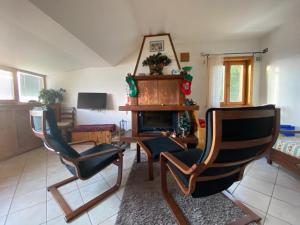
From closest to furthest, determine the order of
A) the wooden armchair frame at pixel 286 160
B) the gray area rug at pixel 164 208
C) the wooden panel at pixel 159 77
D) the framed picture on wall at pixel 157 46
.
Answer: the gray area rug at pixel 164 208 < the wooden armchair frame at pixel 286 160 < the wooden panel at pixel 159 77 < the framed picture on wall at pixel 157 46

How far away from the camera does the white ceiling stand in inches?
63.1

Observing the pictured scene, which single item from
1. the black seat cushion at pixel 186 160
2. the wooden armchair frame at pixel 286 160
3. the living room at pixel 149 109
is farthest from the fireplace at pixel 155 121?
the wooden armchair frame at pixel 286 160

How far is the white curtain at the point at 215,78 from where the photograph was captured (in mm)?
3586

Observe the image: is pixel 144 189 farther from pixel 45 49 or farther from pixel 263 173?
pixel 45 49

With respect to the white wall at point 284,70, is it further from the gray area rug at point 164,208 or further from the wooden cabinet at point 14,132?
the wooden cabinet at point 14,132

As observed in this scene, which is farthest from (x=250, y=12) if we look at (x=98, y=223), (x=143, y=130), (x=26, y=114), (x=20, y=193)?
(x=26, y=114)

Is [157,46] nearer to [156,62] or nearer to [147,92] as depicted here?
[156,62]

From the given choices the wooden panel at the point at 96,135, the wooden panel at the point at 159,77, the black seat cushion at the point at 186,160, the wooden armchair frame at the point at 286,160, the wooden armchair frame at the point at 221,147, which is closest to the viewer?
the wooden armchair frame at the point at 221,147

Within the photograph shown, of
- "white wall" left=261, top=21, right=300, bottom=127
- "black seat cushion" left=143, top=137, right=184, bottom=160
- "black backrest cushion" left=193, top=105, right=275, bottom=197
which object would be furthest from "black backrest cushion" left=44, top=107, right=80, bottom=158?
"white wall" left=261, top=21, right=300, bottom=127

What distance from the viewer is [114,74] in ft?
12.9

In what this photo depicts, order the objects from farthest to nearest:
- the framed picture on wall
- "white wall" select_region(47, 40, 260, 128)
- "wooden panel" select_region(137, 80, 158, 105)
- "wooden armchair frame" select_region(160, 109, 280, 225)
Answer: "white wall" select_region(47, 40, 260, 128)
the framed picture on wall
"wooden panel" select_region(137, 80, 158, 105)
"wooden armchair frame" select_region(160, 109, 280, 225)

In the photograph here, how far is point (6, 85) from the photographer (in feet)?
9.78

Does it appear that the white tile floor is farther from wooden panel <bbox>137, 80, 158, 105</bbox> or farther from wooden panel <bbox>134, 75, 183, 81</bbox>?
wooden panel <bbox>134, 75, 183, 81</bbox>

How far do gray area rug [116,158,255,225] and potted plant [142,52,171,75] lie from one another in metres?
2.29
